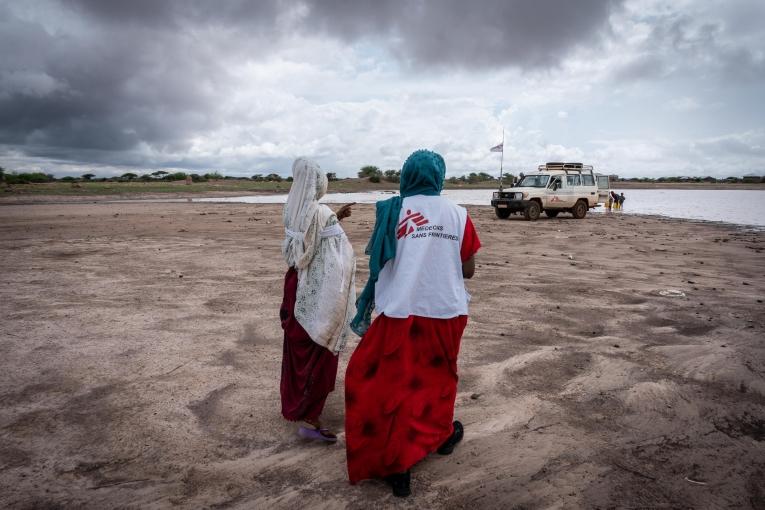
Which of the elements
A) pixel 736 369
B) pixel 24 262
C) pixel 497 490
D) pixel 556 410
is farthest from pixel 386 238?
pixel 24 262

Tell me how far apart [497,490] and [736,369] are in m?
2.81

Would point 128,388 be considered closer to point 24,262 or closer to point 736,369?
point 736,369

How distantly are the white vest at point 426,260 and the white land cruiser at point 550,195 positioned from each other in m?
17.7

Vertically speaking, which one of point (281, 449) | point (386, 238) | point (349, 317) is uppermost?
point (386, 238)

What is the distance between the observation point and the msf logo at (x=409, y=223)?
99.5 inches

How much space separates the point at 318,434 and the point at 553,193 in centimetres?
1892

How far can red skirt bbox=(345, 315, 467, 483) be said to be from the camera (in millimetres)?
2525

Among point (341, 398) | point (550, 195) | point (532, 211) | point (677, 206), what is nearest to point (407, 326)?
point (341, 398)

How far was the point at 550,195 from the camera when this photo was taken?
19938 millimetres

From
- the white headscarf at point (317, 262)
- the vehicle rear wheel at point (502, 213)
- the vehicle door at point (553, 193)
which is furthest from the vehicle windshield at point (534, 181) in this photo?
the white headscarf at point (317, 262)

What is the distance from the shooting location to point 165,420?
3.26 meters

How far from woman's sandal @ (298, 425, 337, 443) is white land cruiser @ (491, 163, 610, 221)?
695 inches

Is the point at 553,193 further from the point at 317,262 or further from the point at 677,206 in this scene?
the point at 677,206

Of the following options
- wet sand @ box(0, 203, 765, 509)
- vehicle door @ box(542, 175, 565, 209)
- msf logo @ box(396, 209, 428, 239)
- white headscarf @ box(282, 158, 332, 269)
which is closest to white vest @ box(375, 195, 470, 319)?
msf logo @ box(396, 209, 428, 239)
